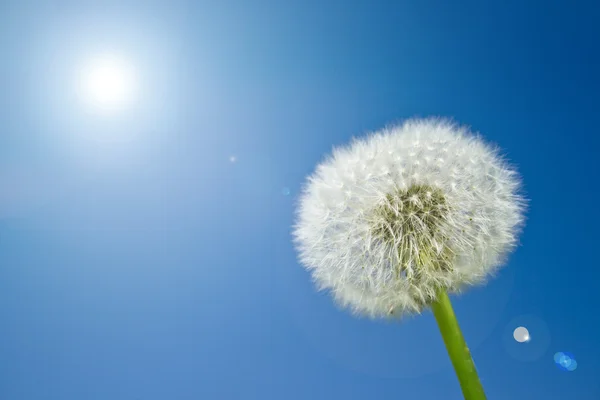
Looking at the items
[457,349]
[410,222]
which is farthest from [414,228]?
[457,349]

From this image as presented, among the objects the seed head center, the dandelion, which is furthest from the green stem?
→ the seed head center

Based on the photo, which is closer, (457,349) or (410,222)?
(457,349)

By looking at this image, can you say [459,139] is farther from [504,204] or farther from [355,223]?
[355,223]

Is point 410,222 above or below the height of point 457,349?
above

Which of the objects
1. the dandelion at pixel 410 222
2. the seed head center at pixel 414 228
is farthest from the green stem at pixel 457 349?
the seed head center at pixel 414 228

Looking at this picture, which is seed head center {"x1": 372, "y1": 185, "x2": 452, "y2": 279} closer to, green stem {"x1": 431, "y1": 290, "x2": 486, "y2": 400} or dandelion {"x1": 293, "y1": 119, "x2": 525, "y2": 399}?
dandelion {"x1": 293, "y1": 119, "x2": 525, "y2": 399}

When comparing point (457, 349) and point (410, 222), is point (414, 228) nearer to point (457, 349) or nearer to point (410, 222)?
point (410, 222)

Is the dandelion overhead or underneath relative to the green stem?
overhead
